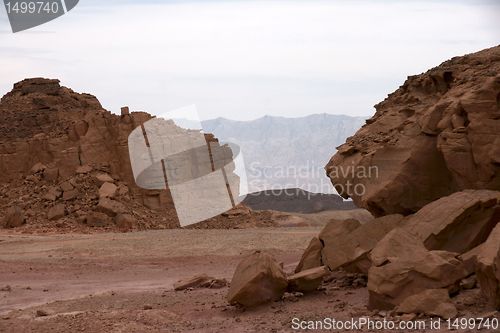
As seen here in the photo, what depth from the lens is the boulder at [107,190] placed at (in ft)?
87.1

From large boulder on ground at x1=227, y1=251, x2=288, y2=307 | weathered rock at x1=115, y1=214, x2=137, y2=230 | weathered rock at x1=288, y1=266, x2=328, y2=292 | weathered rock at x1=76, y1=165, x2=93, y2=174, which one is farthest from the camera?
weathered rock at x1=76, y1=165, x2=93, y2=174

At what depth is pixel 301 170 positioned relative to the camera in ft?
327

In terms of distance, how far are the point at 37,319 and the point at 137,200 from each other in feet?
57.5

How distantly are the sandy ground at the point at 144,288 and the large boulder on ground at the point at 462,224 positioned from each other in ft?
4.04

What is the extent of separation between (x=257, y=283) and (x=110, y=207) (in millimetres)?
17085

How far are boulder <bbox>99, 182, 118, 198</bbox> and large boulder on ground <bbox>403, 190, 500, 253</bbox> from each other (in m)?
18.2

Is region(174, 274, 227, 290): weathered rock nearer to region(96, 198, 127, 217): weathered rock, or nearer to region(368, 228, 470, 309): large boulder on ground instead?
region(368, 228, 470, 309): large boulder on ground

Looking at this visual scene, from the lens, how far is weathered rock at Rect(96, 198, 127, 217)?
25875mm

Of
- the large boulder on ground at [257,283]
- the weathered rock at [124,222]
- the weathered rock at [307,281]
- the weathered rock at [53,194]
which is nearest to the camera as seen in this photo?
the large boulder on ground at [257,283]

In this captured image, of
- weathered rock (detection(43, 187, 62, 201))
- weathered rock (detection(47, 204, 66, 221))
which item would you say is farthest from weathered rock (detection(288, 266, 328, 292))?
weathered rock (detection(43, 187, 62, 201))

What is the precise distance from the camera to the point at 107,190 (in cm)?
2683

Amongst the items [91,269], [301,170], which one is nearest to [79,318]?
[91,269]

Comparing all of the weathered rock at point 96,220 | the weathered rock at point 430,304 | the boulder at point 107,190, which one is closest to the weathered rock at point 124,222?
the weathered rock at point 96,220

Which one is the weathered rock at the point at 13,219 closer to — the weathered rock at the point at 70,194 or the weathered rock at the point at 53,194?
the weathered rock at the point at 53,194
